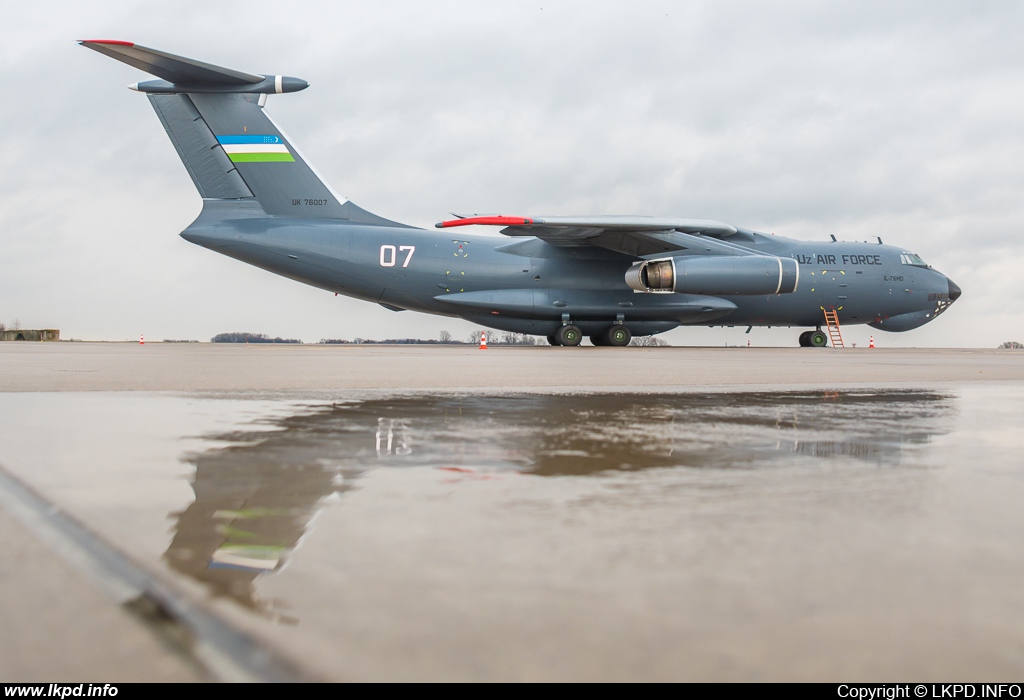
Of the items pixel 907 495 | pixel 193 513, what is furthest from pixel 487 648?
pixel 907 495

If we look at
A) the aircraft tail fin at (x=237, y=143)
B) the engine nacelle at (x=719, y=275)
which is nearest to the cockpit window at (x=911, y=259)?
the engine nacelle at (x=719, y=275)

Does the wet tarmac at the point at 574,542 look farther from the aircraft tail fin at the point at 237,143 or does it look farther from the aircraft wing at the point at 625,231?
the aircraft tail fin at the point at 237,143

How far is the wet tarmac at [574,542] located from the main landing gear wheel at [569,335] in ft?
55.1

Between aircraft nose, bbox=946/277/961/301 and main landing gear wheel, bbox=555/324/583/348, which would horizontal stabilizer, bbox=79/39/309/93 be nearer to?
main landing gear wheel, bbox=555/324/583/348

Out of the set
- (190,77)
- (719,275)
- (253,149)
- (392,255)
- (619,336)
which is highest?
(190,77)

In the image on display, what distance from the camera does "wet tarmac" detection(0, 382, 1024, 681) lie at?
952 mm

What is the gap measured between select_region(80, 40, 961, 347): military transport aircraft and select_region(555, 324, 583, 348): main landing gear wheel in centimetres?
5

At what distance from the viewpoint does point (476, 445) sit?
2791 millimetres

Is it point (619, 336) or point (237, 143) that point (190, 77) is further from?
point (619, 336)

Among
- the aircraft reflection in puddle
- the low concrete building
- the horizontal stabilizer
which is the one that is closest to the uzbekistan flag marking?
the horizontal stabilizer

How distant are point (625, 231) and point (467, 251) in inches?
156

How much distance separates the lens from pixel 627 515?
5.44ft

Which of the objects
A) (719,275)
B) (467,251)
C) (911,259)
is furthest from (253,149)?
(911,259)

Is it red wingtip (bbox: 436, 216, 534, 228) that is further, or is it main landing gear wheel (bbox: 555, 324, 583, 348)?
main landing gear wheel (bbox: 555, 324, 583, 348)
